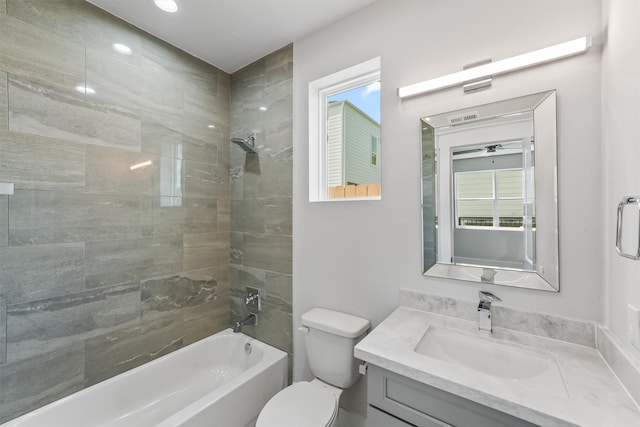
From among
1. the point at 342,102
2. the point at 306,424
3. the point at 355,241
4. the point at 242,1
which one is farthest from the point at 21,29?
the point at 306,424

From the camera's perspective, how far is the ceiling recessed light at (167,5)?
1.59m

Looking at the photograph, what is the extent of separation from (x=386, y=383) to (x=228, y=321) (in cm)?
180

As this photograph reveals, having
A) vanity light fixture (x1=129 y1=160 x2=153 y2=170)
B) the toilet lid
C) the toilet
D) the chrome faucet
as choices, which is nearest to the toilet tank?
the toilet

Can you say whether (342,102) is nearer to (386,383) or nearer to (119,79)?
(119,79)

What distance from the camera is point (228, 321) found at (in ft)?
7.88

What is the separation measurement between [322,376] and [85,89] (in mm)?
2237

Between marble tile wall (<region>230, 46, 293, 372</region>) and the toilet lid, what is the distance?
0.56 meters

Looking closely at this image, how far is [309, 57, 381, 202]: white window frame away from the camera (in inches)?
72.1

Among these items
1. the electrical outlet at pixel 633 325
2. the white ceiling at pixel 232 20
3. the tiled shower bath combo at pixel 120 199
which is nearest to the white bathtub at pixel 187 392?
the tiled shower bath combo at pixel 120 199

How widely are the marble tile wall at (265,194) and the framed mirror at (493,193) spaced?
1036mm

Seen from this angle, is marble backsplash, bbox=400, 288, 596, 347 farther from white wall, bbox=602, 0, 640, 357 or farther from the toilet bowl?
the toilet bowl

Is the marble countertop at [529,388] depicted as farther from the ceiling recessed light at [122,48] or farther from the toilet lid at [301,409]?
the ceiling recessed light at [122,48]

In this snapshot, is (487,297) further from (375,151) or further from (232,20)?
(232,20)

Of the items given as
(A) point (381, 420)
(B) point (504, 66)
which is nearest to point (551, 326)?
(A) point (381, 420)
